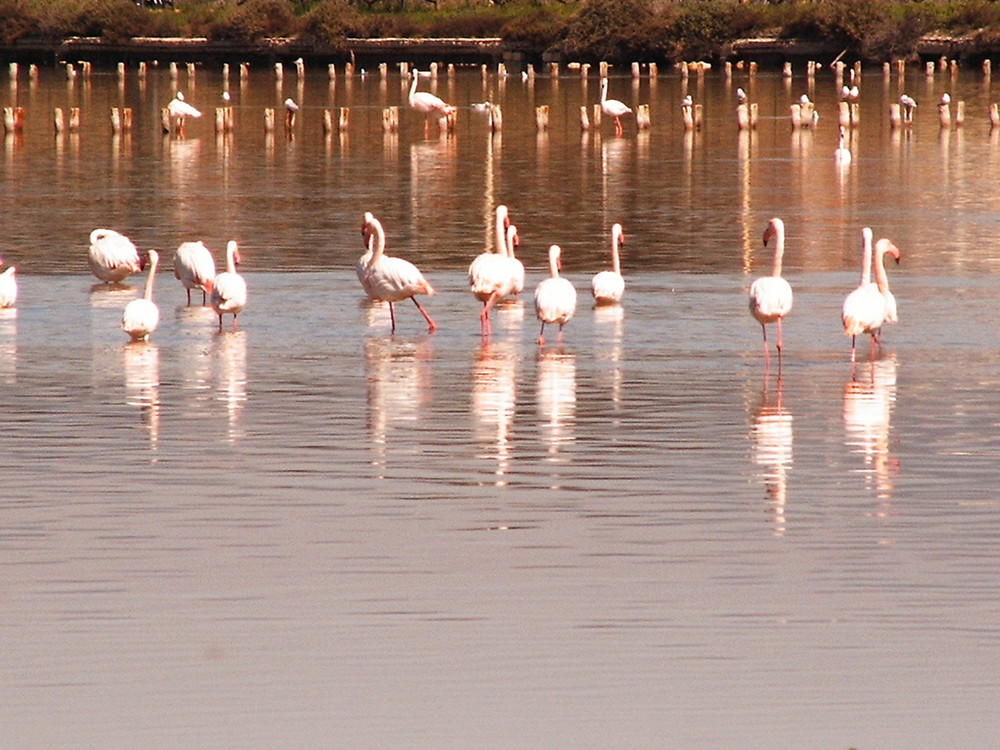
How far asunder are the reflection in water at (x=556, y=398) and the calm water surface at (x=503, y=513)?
5 centimetres

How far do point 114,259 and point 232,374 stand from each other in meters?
5.76

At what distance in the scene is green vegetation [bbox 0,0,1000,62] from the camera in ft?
276

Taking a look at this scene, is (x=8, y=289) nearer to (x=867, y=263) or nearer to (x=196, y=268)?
(x=196, y=268)

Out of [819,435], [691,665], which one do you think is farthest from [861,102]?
[691,665]

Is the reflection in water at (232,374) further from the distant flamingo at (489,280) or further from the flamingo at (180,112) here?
the flamingo at (180,112)

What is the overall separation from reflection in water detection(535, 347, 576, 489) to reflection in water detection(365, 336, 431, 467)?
0.85 meters

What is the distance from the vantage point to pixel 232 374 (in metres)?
14.9

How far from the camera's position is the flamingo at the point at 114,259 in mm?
20141

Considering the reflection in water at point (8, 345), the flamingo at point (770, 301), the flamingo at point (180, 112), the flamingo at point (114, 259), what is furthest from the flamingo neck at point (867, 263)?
the flamingo at point (180, 112)

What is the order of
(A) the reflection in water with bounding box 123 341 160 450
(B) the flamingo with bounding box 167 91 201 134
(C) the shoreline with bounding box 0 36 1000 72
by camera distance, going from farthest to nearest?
1. (C) the shoreline with bounding box 0 36 1000 72
2. (B) the flamingo with bounding box 167 91 201 134
3. (A) the reflection in water with bounding box 123 341 160 450

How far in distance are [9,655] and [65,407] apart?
5823mm

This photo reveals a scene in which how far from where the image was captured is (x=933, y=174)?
35.3 m

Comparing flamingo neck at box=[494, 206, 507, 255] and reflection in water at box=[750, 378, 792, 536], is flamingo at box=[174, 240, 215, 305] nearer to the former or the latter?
flamingo neck at box=[494, 206, 507, 255]

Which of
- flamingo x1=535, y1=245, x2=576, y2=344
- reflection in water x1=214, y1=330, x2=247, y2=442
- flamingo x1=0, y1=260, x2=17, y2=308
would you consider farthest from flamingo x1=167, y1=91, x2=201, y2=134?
flamingo x1=535, y1=245, x2=576, y2=344
